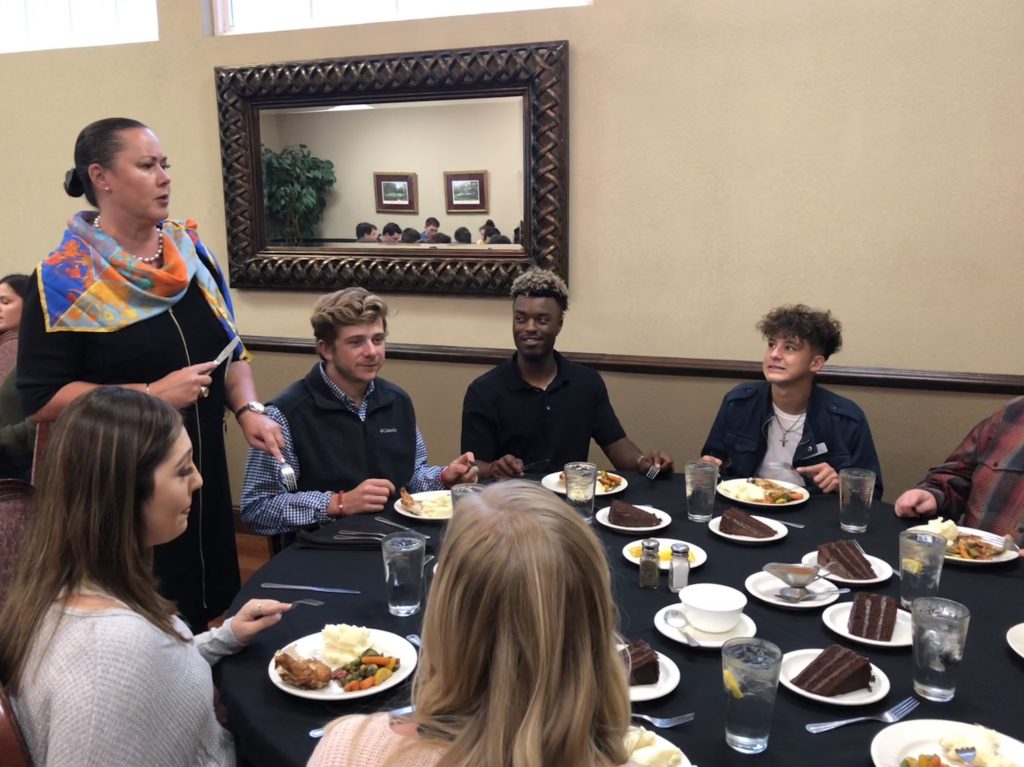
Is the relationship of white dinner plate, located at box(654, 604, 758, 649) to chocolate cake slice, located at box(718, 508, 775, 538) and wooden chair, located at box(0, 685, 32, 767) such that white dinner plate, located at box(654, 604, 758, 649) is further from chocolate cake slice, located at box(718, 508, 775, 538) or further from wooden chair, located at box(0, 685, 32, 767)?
wooden chair, located at box(0, 685, 32, 767)

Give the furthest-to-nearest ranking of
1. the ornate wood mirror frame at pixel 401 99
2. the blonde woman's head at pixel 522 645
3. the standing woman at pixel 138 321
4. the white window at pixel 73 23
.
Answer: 1. the white window at pixel 73 23
2. the ornate wood mirror frame at pixel 401 99
3. the standing woman at pixel 138 321
4. the blonde woman's head at pixel 522 645

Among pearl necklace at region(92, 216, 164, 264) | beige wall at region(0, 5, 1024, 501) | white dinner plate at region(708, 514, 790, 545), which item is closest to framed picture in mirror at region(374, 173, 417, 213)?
beige wall at region(0, 5, 1024, 501)

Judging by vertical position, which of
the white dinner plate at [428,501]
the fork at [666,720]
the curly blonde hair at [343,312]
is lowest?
the fork at [666,720]

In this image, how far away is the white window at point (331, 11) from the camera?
327 centimetres

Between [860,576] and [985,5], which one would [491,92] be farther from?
[860,576]

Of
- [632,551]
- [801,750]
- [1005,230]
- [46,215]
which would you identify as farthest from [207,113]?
[801,750]

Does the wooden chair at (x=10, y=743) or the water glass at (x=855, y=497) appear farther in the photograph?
the water glass at (x=855, y=497)

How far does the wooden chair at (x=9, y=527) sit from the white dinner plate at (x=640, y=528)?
1221mm

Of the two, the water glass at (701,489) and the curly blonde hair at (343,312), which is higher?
the curly blonde hair at (343,312)

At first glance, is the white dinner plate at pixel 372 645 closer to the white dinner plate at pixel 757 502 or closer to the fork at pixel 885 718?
the fork at pixel 885 718

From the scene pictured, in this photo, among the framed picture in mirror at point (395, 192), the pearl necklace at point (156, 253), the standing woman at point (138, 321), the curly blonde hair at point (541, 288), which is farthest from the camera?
the framed picture in mirror at point (395, 192)

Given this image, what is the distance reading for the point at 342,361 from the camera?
229cm

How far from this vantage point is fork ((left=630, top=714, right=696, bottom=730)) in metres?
1.13

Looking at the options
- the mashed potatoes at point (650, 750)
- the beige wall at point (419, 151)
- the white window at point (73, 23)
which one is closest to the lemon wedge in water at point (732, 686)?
the mashed potatoes at point (650, 750)
